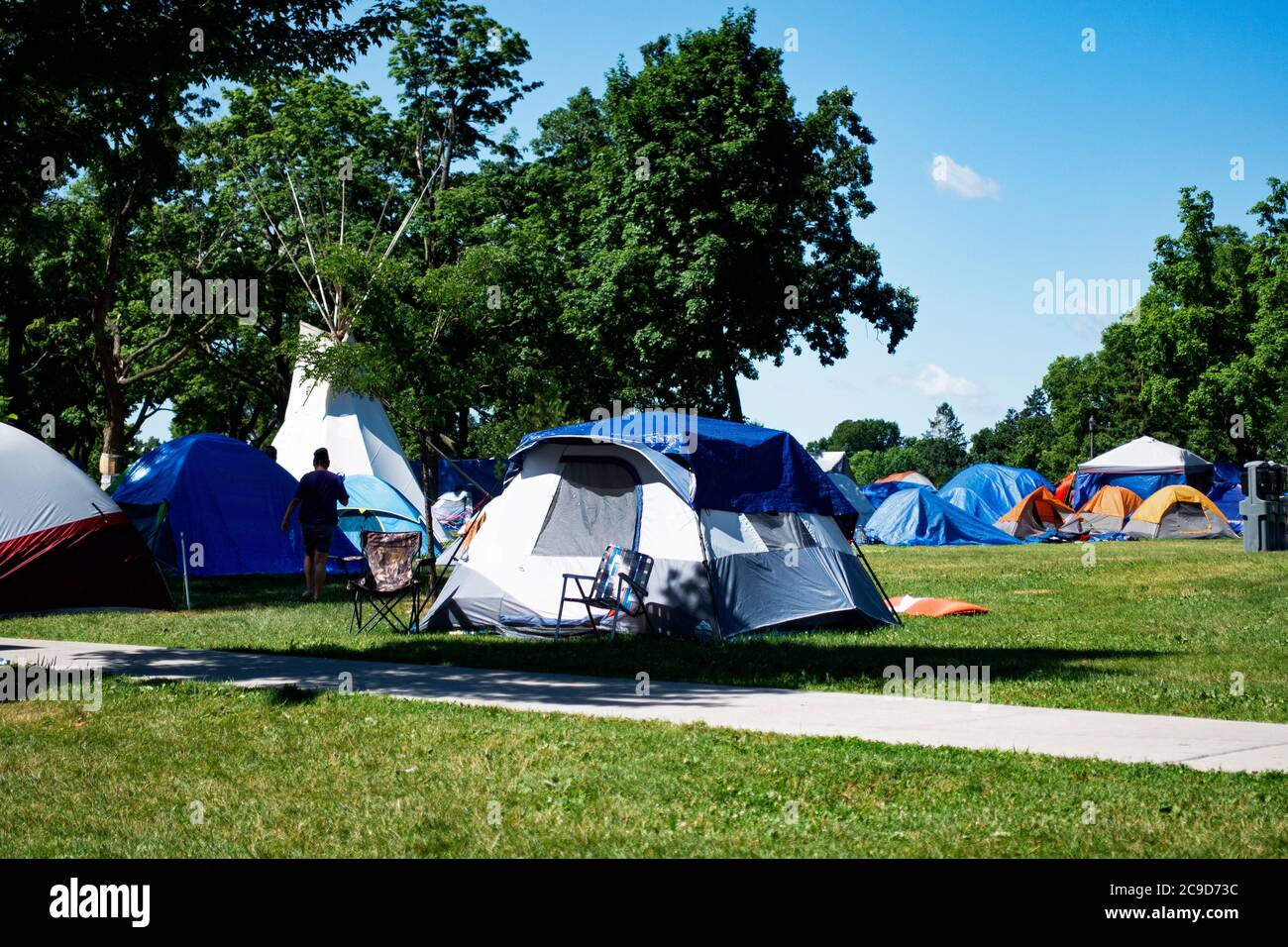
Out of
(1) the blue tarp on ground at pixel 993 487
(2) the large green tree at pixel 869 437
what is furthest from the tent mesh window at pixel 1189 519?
(2) the large green tree at pixel 869 437

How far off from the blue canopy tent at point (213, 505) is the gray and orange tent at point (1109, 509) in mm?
25773

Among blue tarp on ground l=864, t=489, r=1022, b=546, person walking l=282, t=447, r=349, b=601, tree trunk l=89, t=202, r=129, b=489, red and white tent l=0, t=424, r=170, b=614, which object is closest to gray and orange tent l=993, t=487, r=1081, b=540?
blue tarp on ground l=864, t=489, r=1022, b=546

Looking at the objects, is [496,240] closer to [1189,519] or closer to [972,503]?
[972,503]

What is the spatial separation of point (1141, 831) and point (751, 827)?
163 cm

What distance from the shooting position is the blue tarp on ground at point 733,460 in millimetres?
13359

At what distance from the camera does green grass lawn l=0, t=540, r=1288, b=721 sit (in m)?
9.55

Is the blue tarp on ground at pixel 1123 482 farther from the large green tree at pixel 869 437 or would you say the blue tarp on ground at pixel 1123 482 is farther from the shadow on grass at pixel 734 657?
the large green tree at pixel 869 437

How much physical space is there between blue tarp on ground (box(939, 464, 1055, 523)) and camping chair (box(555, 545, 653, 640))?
28.1m

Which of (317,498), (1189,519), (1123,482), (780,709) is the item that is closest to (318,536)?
(317,498)

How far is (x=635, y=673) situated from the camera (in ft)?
34.6

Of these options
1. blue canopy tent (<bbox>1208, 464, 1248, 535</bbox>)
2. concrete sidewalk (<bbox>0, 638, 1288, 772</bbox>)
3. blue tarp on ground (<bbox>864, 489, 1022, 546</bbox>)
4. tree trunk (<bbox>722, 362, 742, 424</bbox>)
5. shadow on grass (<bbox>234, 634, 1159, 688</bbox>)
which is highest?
tree trunk (<bbox>722, 362, 742, 424</bbox>)

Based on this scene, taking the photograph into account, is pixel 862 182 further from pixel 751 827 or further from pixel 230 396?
pixel 751 827

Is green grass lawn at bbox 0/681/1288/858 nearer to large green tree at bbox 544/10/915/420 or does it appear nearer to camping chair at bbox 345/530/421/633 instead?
camping chair at bbox 345/530/421/633
